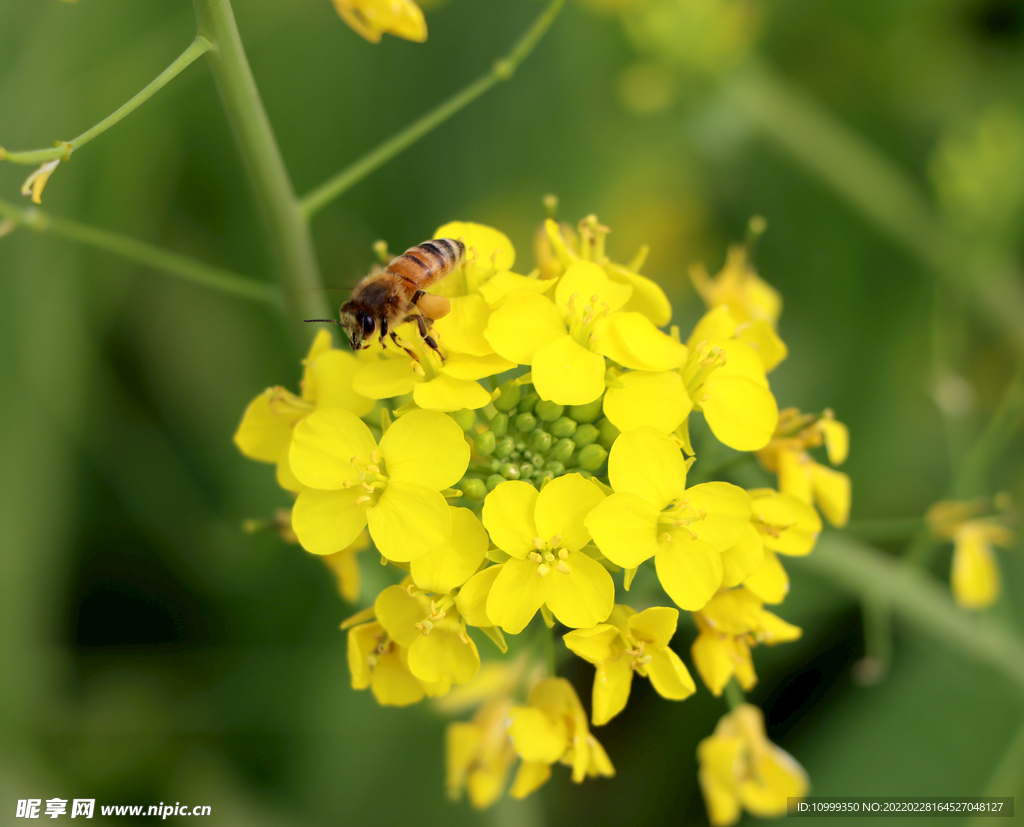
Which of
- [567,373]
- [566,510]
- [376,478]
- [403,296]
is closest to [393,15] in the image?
[403,296]

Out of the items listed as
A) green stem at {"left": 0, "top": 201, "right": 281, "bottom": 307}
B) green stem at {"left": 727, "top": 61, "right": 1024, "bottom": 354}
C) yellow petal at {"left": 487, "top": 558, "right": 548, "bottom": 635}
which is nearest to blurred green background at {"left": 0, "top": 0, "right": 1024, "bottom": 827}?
green stem at {"left": 727, "top": 61, "right": 1024, "bottom": 354}

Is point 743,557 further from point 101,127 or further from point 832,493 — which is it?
point 101,127

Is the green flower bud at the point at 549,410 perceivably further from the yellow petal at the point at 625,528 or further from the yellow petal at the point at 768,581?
the yellow petal at the point at 768,581

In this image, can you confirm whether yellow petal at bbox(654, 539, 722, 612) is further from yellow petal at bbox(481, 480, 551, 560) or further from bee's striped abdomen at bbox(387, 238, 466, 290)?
bee's striped abdomen at bbox(387, 238, 466, 290)

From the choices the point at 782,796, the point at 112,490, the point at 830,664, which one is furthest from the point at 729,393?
the point at 112,490

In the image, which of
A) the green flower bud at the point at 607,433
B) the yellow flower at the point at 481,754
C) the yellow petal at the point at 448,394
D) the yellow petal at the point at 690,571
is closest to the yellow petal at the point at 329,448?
the yellow petal at the point at 448,394

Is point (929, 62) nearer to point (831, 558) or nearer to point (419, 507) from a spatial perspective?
point (831, 558)
